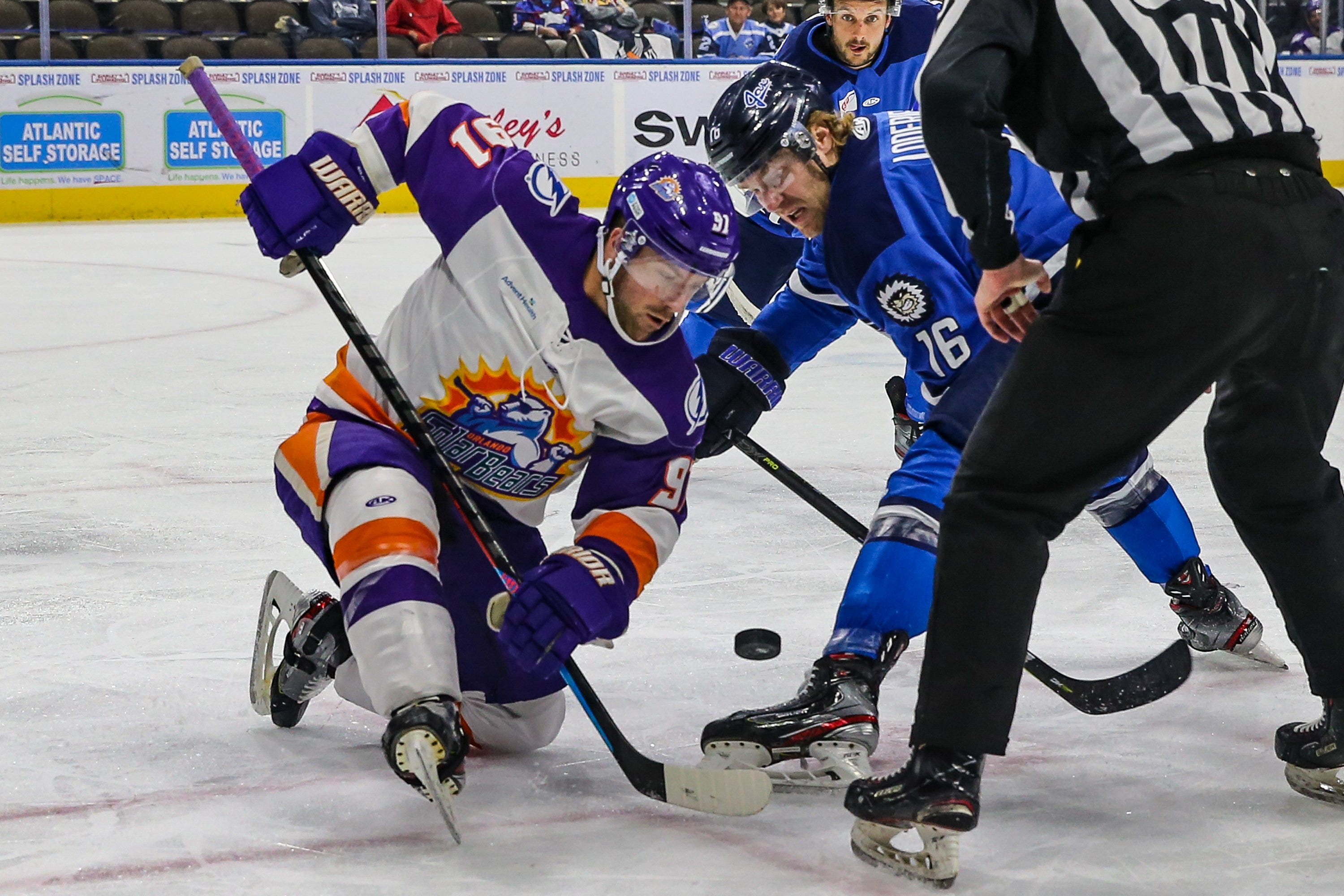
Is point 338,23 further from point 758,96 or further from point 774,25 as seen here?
point 758,96

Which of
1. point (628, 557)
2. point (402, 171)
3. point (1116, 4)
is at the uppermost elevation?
point (1116, 4)

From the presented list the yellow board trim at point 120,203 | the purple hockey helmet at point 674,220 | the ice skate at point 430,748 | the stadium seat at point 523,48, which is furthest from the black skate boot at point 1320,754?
the stadium seat at point 523,48

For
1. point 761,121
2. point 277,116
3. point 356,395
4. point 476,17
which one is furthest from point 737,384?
point 476,17

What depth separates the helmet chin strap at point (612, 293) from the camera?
1971mm

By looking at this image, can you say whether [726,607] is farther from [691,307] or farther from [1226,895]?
[1226,895]

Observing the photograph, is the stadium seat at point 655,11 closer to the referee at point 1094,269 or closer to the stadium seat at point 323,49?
the stadium seat at point 323,49

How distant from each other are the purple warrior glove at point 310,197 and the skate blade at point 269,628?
0.48 meters

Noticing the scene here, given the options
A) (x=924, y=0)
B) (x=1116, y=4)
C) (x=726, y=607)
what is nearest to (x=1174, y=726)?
(x=726, y=607)

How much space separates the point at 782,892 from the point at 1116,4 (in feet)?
3.27

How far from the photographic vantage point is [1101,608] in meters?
2.81

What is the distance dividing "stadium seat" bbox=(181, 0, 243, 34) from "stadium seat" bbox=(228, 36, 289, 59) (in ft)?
1.49

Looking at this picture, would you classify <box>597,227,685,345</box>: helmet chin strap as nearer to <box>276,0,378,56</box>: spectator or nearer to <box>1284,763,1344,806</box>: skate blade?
<box>1284,763,1344,806</box>: skate blade

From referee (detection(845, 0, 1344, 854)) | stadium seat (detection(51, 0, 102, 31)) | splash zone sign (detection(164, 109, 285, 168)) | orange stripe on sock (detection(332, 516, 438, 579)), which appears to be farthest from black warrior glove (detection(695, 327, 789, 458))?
stadium seat (detection(51, 0, 102, 31))

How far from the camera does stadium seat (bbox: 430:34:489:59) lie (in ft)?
33.7
